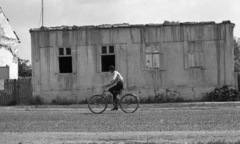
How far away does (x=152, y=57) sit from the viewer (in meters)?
25.2

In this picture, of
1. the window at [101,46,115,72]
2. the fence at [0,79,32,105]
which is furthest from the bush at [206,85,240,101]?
the fence at [0,79,32,105]

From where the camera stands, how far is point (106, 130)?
10.6 meters

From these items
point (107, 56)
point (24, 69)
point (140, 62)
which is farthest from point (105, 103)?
point (24, 69)

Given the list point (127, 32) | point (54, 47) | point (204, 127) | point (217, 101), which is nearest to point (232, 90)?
point (217, 101)

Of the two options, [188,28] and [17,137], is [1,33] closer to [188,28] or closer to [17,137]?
[188,28]

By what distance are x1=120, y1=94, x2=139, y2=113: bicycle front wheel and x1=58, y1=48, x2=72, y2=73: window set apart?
973 cm

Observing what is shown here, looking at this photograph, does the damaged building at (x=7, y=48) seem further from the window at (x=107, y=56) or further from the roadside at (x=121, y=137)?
the roadside at (x=121, y=137)

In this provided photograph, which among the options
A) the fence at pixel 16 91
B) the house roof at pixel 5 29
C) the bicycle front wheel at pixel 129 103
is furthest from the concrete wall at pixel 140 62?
the house roof at pixel 5 29

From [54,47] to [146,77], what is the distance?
5849 mm

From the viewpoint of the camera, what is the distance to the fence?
85.3 feet

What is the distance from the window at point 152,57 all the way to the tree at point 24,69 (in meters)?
36.4

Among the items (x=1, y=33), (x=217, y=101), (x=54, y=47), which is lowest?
(x=217, y=101)

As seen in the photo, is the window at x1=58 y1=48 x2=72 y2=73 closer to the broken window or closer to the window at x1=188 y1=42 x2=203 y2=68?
the broken window

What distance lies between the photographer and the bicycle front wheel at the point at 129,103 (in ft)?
52.9
